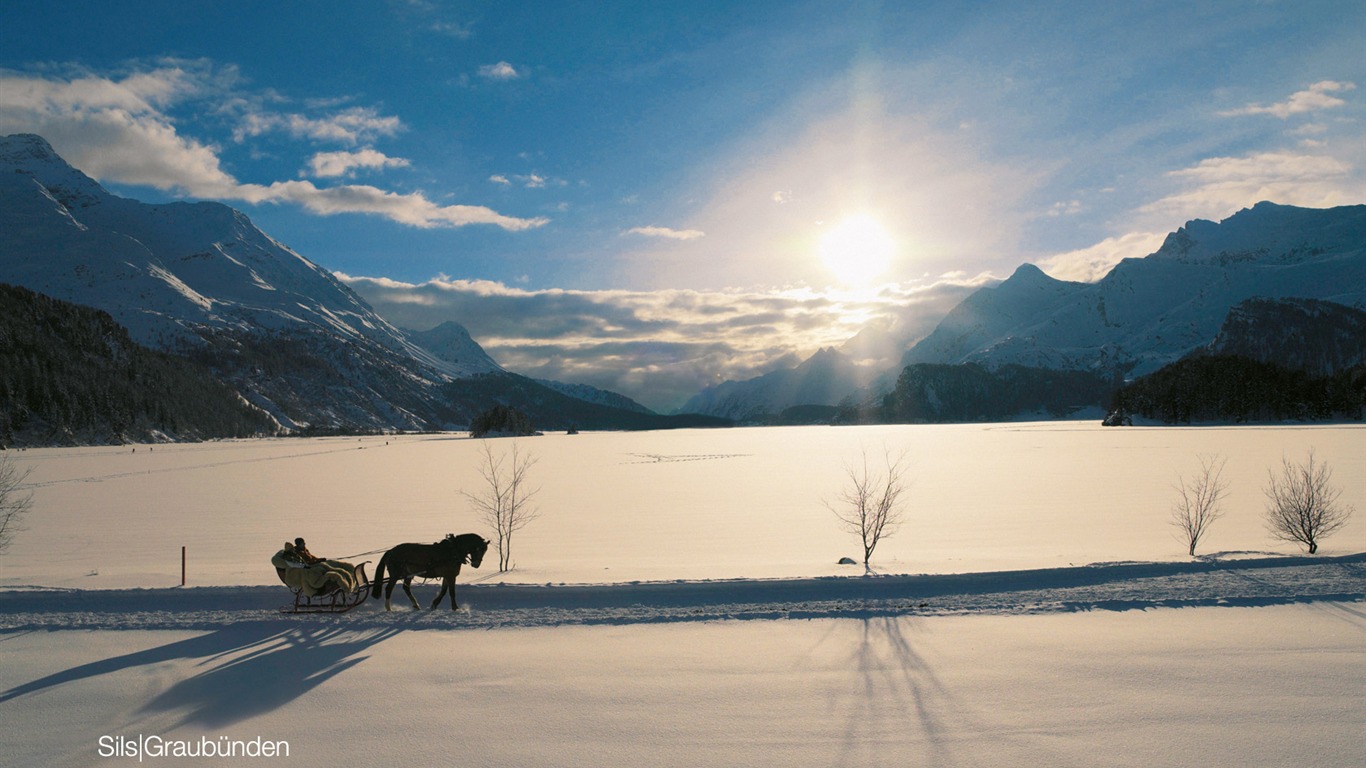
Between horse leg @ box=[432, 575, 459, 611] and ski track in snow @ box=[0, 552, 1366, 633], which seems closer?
ski track in snow @ box=[0, 552, 1366, 633]

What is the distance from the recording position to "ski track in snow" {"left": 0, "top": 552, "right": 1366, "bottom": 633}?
11.3m

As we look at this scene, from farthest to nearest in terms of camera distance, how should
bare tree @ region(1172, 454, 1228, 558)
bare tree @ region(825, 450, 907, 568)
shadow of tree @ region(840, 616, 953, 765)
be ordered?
bare tree @ region(825, 450, 907, 568), bare tree @ region(1172, 454, 1228, 558), shadow of tree @ region(840, 616, 953, 765)

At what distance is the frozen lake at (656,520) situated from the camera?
58.9 feet

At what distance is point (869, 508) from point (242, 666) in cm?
1804

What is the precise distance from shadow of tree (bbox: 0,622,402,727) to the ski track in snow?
590 millimetres

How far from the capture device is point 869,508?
22.4m

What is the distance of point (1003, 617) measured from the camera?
11.1 m

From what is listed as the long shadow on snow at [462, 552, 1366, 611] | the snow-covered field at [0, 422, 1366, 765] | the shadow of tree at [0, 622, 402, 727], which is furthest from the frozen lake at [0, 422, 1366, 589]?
the shadow of tree at [0, 622, 402, 727]

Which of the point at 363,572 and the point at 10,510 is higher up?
the point at 10,510

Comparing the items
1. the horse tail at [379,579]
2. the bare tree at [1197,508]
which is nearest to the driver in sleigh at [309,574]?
the horse tail at [379,579]

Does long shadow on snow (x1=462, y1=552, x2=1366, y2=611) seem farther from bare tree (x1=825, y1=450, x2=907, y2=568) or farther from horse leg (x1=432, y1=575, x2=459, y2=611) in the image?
bare tree (x1=825, y1=450, x2=907, y2=568)

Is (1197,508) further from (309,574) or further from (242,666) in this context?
(242,666)

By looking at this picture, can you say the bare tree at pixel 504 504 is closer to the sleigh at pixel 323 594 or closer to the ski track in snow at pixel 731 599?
the sleigh at pixel 323 594

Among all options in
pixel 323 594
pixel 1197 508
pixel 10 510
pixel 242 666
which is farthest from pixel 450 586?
pixel 10 510
